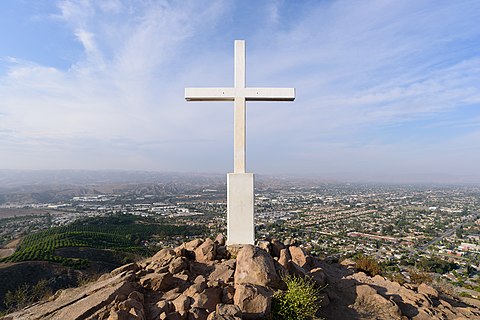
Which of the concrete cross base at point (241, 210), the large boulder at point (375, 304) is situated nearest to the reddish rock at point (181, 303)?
the concrete cross base at point (241, 210)

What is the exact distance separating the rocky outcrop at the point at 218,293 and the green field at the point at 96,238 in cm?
2187

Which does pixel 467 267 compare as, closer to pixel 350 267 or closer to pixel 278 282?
pixel 350 267

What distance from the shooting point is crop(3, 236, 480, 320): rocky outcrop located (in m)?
5.11

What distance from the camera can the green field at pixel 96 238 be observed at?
26.2 metres

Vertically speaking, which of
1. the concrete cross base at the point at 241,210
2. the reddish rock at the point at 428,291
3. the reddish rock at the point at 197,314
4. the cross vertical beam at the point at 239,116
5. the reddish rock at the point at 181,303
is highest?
the cross vertical beam at the point at 239,116

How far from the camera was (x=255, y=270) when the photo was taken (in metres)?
6.40

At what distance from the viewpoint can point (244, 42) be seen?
9117 mm

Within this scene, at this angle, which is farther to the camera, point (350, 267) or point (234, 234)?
point (350, 267)

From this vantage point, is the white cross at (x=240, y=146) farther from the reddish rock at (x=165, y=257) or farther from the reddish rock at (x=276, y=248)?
the reddish rock at (x=165, y=257)

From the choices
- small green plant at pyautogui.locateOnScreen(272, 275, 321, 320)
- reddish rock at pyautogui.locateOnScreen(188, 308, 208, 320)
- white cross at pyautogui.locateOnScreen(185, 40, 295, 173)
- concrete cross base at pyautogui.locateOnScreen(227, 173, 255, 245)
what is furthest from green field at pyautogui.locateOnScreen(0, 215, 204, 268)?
small green plant at pyautogui.locateOnScreen(272, 275, 321, 320)

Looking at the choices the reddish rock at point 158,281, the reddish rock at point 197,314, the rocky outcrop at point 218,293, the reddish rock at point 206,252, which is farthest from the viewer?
the reddish rock at point 206,252

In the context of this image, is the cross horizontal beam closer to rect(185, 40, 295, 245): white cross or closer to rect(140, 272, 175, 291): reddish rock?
rect(185, 40, 295, 245): white cross

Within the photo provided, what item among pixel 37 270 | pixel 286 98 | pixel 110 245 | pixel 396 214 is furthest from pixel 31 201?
pixel 286 98

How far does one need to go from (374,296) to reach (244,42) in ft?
26.3
